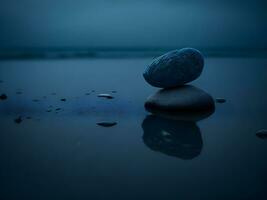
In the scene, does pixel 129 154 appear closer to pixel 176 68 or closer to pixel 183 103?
pixel 183 103

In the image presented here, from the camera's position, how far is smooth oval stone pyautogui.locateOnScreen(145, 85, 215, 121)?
6.25m

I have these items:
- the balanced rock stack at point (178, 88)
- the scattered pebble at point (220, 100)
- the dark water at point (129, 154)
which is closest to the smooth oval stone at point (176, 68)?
the balanced rock stack at point (178, 88)

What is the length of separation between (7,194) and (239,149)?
2964 mm

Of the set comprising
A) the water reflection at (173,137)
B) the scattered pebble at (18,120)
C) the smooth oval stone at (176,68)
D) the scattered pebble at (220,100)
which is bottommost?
the scattered pebble at (18,120)

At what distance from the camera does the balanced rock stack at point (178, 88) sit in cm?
628

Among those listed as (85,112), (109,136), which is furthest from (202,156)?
(85,112)

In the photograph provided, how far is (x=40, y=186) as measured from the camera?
10.1ft

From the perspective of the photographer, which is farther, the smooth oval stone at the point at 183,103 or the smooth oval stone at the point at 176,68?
the smooth oval stone at the point at 176,68

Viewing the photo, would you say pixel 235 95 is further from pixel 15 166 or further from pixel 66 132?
pixel 15 166

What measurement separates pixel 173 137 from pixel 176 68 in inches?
94.7

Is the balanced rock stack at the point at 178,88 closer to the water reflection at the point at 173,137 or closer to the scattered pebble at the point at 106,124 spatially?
the water reflection at the point at 173,137

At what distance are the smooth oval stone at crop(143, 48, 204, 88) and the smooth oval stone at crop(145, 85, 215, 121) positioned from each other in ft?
0.66

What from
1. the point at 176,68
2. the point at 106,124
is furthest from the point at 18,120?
the point at 176,68

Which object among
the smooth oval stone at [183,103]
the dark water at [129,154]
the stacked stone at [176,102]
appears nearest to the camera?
the dark water at [129,154]
